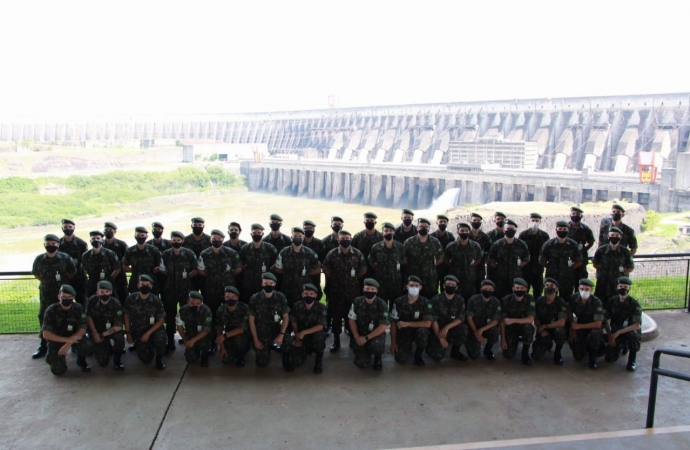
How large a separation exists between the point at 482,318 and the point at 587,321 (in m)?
1.07

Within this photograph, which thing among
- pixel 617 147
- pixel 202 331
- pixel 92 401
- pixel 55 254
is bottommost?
pixel 92 401

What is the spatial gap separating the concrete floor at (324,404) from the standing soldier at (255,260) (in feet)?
3.02

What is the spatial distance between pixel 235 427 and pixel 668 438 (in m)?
3.16

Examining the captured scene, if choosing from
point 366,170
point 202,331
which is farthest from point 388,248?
point 366,170

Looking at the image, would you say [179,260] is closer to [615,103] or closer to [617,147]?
[617,147]

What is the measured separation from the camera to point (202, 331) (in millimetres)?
6152

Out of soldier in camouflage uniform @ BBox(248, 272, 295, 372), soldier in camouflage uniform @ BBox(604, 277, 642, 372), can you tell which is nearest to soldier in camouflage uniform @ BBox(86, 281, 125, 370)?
soldier in camouflage uniform @ BBox(248, 272, 295, 372)

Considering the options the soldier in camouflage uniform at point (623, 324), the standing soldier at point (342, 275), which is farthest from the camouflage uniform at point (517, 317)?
the standing soldier at point (342, 275)

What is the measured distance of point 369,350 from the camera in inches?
242

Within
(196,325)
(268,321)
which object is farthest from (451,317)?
(196,325)

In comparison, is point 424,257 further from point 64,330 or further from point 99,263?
point 64,330

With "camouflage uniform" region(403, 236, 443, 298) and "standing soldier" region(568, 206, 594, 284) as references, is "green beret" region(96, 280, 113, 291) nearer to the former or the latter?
"camouflage uniform" region(403, 236, 443, 298)

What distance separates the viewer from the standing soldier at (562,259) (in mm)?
6941

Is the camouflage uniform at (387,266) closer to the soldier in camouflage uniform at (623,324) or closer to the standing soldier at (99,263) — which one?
the soldier in camouflage uniform at (623,324)
